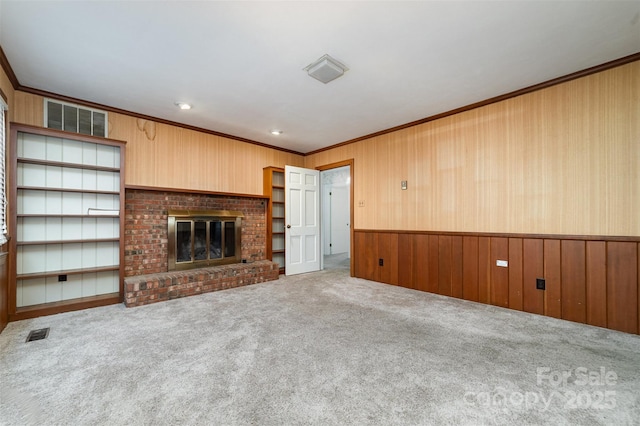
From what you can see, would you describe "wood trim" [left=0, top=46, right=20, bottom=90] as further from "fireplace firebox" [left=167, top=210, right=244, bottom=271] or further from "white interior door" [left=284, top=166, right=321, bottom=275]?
"white interior door" [left=284, top=166, right=321, bottom=275]

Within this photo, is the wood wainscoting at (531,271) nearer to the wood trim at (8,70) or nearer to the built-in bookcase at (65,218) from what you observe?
the built-in bookcase at (65,218)

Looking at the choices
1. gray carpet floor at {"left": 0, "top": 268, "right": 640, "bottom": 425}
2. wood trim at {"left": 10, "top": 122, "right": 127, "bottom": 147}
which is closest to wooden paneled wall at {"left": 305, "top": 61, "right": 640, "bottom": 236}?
gray carpet floor at {"left": 0, "top": 268, "right": 640, "bottom": 425}

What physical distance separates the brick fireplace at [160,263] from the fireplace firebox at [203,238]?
0.38 feet

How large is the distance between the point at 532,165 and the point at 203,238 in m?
4.54

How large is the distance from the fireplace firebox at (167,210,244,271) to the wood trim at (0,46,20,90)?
6.74 ft

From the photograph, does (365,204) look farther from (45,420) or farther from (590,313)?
(45,420)

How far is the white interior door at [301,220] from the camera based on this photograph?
5207mm

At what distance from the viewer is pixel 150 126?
3.96 meters

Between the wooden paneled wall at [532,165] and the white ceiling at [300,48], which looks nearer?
the white ceiling at [300,48]

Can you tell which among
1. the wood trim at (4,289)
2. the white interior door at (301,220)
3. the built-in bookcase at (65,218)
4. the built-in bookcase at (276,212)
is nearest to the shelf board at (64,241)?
the built-in bookcase at (65,218)

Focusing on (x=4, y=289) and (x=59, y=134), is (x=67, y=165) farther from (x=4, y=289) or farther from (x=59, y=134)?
(x=4, y=289)

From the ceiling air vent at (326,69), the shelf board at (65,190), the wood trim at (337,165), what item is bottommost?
the shelf board at (65,190)

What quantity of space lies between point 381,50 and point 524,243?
2.63 metres

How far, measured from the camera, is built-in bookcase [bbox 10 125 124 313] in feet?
10.0
